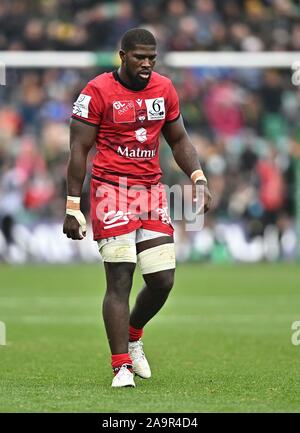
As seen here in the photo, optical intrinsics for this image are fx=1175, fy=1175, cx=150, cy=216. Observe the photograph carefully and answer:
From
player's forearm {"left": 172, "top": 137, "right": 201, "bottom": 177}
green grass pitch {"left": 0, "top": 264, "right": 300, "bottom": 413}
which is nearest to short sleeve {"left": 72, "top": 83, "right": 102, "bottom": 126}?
player's forearm {"left": 172, "top": 137, "right": 201, "bottom": 177}

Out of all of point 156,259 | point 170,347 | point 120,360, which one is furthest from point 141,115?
point 170,347

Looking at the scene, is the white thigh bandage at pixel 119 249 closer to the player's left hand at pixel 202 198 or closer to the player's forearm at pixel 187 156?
the player's left hand at pixel 202 198

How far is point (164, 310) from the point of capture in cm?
1580

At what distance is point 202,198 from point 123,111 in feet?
2.82

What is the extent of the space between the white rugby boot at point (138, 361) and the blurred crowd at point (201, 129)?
1434 cm

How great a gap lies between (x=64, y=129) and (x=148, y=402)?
17744 millimetres

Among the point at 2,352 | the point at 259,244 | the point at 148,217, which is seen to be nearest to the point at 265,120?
the point at 259,244

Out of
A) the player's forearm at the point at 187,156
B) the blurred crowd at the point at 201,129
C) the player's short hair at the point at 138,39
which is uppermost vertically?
the blurred crowd at the point at 201,129

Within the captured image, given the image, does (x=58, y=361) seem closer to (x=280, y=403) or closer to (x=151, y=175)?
(x=151, y=175)

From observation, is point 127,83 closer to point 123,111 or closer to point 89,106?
point 123,111

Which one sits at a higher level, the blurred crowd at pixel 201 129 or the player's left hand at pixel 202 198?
the blurred crowd at pixel 201 129

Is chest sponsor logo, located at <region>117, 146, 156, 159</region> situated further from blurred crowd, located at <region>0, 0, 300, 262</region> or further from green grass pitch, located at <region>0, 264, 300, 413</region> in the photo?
blurred crowd, located at <region>0, 0, 300, 262</region>

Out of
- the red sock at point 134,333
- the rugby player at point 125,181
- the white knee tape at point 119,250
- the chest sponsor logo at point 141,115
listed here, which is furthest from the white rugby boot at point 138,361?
the chest sponsor logo at point 141,115

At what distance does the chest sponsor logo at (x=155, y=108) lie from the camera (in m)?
8.63
